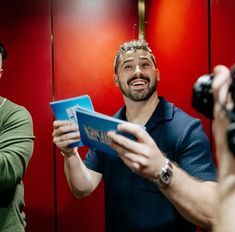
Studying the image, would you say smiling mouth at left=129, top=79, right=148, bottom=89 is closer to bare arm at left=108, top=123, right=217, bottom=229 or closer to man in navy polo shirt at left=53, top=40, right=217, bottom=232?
man in navy polo shirt at left=53, top=40, right=217, bottom=232

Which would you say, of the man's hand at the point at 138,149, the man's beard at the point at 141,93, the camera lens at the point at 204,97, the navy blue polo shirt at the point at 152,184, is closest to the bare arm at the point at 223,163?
the camera lens at the point at 204,97

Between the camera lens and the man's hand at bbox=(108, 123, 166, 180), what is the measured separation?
0.18 meters

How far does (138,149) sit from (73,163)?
68cm

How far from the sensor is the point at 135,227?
54.0 inches

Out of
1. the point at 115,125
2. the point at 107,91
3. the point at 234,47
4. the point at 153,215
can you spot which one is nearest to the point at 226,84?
the point at 115,125

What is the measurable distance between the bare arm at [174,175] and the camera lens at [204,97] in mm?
189

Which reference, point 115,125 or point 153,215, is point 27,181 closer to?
point 153,215

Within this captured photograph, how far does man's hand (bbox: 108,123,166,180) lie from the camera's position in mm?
866

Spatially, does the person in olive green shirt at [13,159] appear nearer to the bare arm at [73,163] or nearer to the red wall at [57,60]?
the bare arm at [73,163]

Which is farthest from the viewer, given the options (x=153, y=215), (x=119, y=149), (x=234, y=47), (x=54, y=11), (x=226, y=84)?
(x=54, y=11)

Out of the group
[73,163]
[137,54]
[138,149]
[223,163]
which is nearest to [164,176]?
[138,149]

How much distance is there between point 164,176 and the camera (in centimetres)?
94

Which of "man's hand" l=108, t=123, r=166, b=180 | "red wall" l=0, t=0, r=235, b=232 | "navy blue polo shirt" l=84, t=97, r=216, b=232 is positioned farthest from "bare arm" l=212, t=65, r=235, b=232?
"red wall" l=0, t=0, r=235, b=232

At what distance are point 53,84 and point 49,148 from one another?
377 mm
